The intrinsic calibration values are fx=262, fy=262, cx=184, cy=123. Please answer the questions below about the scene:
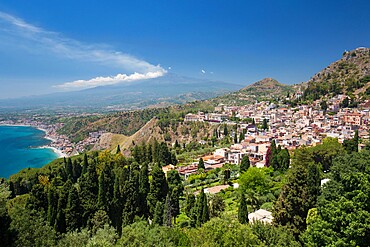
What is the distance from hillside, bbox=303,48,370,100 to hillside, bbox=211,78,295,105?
37.1 metres

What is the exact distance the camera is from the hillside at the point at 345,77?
69938 millimetres

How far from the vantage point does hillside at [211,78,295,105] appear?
5151 inches

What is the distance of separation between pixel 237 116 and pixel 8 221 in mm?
75693

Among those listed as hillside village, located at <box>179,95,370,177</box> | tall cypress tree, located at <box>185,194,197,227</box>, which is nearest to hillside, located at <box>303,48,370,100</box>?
hillside village, located at <box>179,95,370,177</box>

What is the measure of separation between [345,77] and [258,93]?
68002 millimetres

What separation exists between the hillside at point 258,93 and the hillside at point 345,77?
122 feet

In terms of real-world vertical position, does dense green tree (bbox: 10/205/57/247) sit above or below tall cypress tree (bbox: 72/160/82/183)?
above

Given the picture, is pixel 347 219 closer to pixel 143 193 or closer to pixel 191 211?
pixel 191 211

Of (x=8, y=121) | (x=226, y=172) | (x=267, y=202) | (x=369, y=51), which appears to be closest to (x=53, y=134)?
(x=8, y=121)

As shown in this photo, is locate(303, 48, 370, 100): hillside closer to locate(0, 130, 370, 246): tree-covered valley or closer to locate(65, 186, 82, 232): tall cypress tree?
locate(0, 130, 370, 246): tree-covered valley

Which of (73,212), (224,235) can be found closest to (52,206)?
(73,212)

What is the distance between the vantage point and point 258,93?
146 meters

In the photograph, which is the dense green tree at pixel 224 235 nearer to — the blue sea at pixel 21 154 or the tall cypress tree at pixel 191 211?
the tall cypress tree at pixel 191 211

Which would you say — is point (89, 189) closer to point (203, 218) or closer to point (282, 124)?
point (203, 218)
